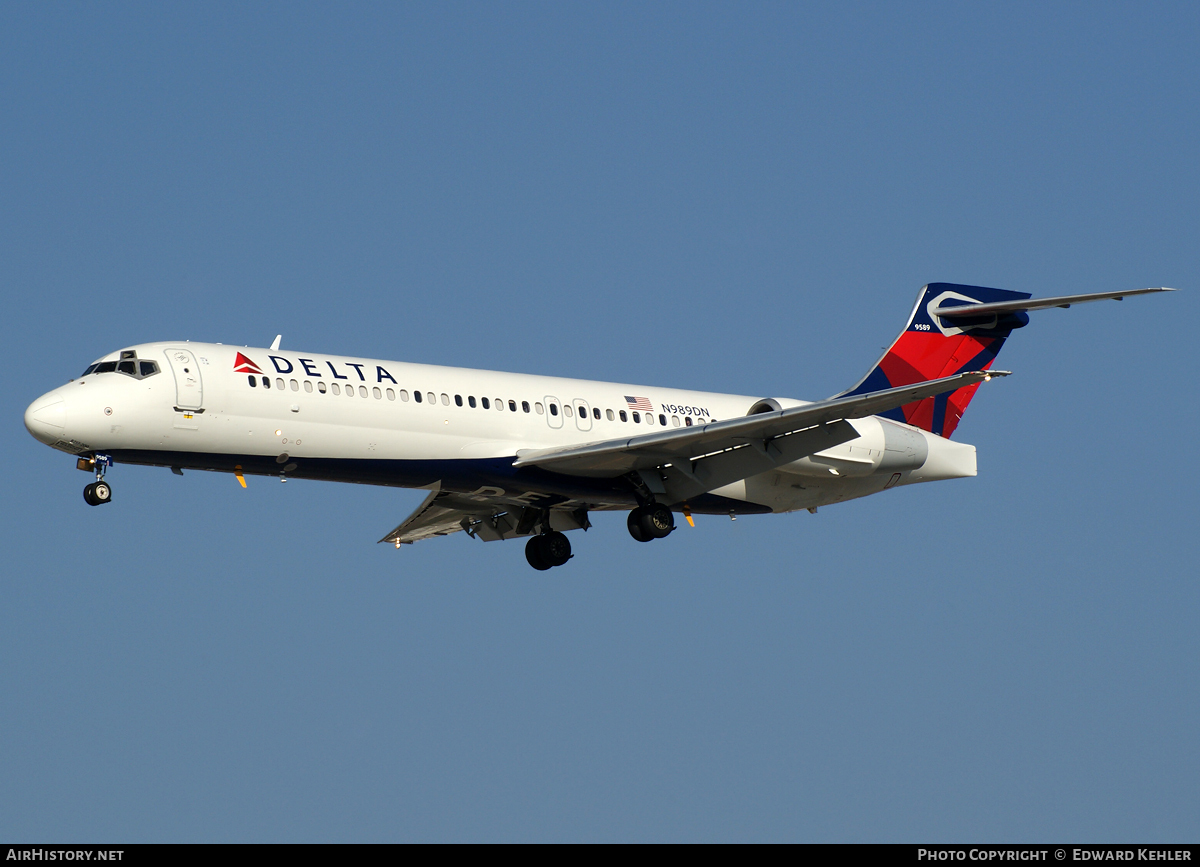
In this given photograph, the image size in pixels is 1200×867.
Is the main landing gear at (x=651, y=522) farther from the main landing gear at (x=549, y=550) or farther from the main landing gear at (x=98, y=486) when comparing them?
the main landing gear at (x=98, y=486)

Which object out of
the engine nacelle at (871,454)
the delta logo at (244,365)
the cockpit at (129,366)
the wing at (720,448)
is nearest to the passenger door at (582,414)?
the wing at (720,448)

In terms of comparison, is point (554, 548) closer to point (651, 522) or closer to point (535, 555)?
point (535, 555)

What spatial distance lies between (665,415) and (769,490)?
239cm

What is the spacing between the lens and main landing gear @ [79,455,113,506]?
23531mm

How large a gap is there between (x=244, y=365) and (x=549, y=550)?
290 inches

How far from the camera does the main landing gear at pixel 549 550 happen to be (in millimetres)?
29516

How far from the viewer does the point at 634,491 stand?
27.9 m

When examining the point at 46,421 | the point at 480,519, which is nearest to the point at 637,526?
the point at 480,519

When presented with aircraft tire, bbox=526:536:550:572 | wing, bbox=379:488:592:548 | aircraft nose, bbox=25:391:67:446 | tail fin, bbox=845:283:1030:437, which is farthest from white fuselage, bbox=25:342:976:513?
tail fin, bbox=845:283:1030:437

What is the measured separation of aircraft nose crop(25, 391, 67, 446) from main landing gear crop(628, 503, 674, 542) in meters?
9.49

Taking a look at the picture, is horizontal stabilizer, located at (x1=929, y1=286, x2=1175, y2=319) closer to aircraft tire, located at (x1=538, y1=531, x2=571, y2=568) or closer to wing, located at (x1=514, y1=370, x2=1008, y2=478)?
wing, located at (x1=514, y1=370, x2=1008, y2=478)
